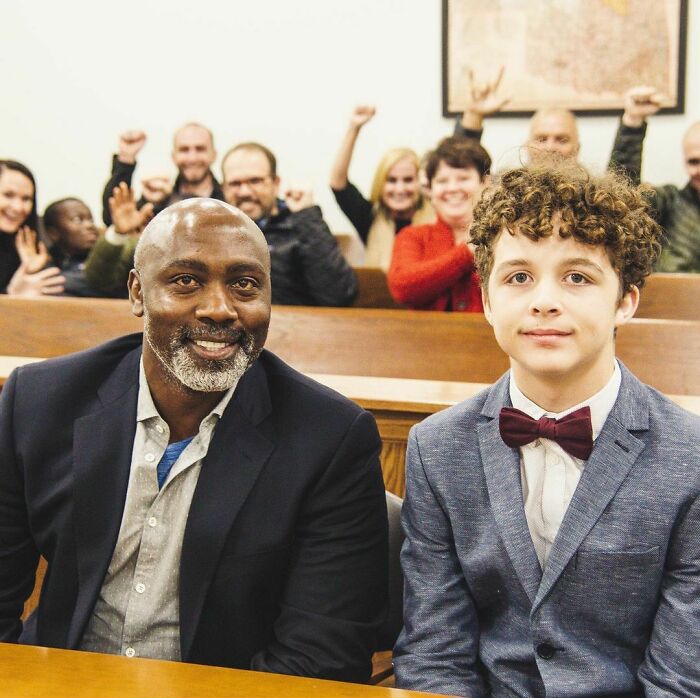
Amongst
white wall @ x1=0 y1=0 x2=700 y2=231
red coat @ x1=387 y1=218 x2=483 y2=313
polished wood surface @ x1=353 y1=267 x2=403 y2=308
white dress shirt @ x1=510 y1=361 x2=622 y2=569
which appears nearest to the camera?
white dress shirt @ x1=510 y1=361 x2=622 y2=569

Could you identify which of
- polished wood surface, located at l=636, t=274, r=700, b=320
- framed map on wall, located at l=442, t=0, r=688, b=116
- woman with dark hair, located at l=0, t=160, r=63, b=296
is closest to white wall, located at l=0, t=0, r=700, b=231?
framed map on wall, located at l=442, t=0, r=688, b=116

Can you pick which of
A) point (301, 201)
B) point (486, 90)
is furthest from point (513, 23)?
point (301, 201)

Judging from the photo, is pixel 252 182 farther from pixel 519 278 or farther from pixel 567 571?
pixel 567 571

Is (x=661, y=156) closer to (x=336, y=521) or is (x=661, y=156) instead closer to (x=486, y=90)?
(x=486, y=90)

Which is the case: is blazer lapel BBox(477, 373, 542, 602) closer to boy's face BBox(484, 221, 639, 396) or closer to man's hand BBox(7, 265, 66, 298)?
boy's face BBox(484, 221, 639, 396)

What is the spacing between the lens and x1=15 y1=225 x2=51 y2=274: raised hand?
5.37m

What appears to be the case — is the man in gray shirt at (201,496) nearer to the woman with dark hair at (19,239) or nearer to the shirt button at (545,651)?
the shirt button at (545,651)

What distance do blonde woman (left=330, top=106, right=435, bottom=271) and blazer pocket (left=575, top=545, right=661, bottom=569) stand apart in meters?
3.96

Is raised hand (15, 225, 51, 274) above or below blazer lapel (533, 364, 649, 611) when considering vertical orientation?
below

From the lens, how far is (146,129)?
6.72 m

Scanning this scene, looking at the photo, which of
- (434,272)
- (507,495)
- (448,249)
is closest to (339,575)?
(507,495)

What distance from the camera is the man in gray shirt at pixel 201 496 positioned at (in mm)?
1605

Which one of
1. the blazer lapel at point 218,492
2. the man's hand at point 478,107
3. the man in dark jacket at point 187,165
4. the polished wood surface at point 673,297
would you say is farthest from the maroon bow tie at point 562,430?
the man in dark jacket at point 187,165

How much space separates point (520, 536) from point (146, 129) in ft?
18.7
